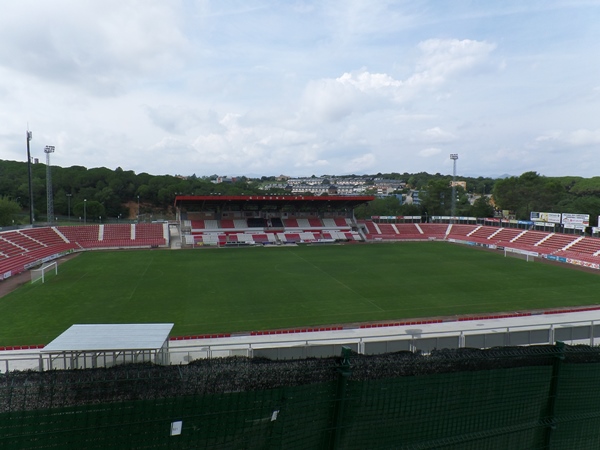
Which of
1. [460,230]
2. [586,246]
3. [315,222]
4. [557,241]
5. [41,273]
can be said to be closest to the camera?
[41,273]

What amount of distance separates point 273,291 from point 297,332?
427 inches

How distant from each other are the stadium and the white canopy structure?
0.10 metres

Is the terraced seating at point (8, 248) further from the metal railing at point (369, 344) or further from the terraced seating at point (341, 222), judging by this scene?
the terraced seating at point (341, 222)

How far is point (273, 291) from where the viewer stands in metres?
30.8

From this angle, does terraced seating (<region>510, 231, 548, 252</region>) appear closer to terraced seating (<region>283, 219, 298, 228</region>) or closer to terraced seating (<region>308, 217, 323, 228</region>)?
terraced seating (<region>308, 217, 323, 228</region>)

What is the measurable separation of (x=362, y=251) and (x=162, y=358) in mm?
42768

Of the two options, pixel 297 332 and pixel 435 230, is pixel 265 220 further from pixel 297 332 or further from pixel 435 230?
pixel 297 332

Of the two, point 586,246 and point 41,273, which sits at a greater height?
point 586,246

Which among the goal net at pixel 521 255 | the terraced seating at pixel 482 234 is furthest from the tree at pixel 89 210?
the goal net at pixel 521 255

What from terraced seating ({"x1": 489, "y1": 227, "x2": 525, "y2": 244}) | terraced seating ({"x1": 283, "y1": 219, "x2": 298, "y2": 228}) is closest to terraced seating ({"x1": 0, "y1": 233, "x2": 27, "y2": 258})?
terraced seating ({"x1": 283, "y1": 219, "x2": 298, "y2": 228})

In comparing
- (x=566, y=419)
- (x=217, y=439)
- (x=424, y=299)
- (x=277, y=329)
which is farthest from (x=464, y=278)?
(x=217, y=439)

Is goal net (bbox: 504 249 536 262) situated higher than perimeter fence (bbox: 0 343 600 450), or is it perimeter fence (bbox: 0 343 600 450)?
perimeter fence (bbox: 0 343 600 450)

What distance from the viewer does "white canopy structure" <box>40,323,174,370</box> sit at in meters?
11.7

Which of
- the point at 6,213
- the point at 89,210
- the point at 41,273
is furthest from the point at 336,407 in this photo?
the point at 89,210
